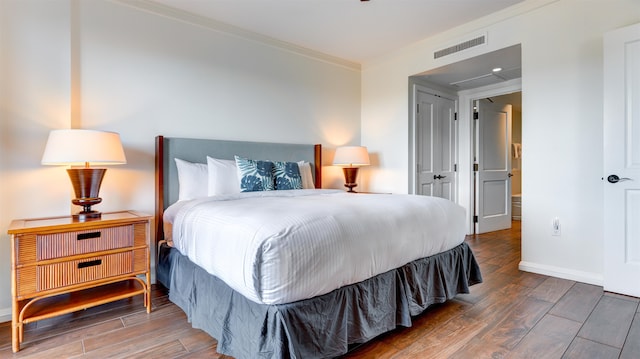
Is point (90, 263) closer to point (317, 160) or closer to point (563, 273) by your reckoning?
point (317, 160)

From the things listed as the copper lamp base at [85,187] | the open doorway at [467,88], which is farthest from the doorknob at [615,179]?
the copper lamp base at [85,187]

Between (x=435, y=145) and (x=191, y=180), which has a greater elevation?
(x=435, y=145)

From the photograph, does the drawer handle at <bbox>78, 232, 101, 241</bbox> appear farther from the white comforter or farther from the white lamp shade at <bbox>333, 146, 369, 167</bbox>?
the white lamp shade at <bbox>333, 146, 369, 167</bbox>

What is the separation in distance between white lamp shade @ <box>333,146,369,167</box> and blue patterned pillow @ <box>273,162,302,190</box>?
3.07 feet

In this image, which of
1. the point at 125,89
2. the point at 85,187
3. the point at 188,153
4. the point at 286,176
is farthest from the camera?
the point at 286,176

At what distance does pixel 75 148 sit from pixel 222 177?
106 centimetres

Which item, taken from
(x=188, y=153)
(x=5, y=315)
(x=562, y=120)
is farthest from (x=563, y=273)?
(x=5, y=315)

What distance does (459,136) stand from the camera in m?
4.72

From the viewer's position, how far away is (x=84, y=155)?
202 cm

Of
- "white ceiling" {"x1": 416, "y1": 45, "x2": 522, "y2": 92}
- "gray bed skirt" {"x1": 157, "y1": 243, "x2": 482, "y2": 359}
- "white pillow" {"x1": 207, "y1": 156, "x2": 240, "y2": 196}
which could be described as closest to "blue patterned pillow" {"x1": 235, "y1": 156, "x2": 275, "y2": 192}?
"white pillow" {"x1": 207, "y1": 156, "x2": 240, "y2": 196}

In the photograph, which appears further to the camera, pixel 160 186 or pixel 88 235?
pixel 160 186

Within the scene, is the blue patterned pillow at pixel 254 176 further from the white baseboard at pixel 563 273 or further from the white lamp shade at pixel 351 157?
the white baseboard at pixel 563 273

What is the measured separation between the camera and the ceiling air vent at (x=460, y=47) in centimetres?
322

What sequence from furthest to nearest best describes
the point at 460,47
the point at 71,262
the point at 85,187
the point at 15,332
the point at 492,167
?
the point at 492,167 < the point at 460,47 < the point at 85,187 < the point at 71,262 < the point at 15,332
